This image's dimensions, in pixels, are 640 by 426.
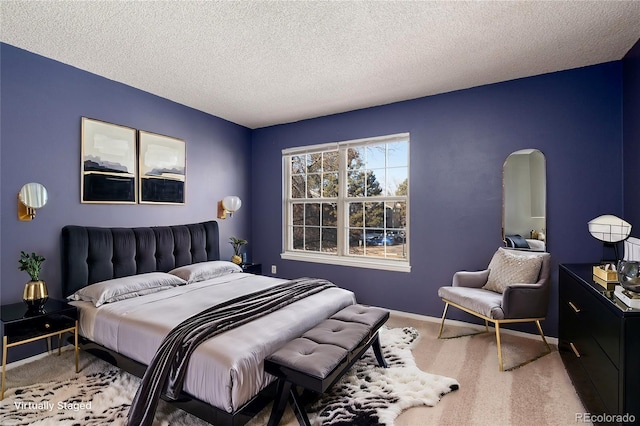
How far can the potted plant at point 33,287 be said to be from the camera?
2.31 metres

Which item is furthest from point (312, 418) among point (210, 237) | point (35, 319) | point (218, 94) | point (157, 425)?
point (218, 94)

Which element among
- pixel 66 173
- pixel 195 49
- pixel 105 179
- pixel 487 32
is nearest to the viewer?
pixel 487 32

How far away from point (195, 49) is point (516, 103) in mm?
3120

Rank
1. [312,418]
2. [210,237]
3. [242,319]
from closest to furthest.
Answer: [312,418], [242,319], [210,237]

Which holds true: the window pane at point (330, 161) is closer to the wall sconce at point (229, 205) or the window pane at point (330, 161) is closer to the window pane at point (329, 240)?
the window pane at point (329, 240)

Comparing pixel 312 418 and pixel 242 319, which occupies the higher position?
pixel 242 319

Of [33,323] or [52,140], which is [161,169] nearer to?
[52,140]

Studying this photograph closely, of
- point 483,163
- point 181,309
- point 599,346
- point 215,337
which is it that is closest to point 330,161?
point 483,163

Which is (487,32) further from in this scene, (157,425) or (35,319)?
(35,319)

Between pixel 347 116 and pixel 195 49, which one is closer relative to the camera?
pixel 195 49

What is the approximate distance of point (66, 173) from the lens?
2.80 meters

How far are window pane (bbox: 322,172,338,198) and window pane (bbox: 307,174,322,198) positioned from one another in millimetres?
85

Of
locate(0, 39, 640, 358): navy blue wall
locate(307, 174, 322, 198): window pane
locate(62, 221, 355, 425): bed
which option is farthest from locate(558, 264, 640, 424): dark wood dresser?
locate(307, 174, 322, 198): window pane

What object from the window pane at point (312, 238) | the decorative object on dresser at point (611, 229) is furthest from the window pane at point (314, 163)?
the decorative object on dresser at point (611, 229)
